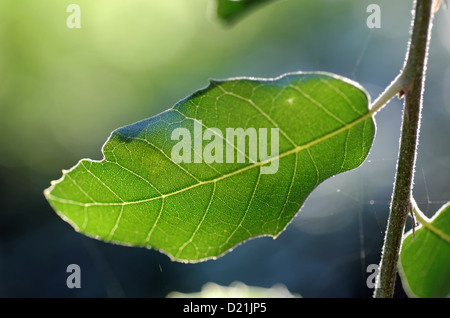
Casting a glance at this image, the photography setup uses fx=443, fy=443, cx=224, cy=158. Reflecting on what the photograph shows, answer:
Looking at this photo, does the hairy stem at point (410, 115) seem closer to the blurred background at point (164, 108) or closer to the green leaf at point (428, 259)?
the green leaf at point (428, 259)

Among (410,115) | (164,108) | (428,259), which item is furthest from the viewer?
(164,108)

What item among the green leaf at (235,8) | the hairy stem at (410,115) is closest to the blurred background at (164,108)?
the hairy stem at (410,115)

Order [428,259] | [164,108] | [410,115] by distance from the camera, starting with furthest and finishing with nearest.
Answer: [164,108] → [428,259] → [410,115]

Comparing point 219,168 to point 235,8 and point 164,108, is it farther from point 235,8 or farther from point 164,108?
point 164,108

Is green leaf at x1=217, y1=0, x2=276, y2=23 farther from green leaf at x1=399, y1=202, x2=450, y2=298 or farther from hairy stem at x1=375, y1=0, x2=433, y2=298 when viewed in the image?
green leaf at x1=399, y1=202, x2=450, y2=298

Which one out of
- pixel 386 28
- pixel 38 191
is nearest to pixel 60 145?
pixel 38 191

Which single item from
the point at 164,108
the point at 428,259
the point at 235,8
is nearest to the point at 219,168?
the point at 235,8
